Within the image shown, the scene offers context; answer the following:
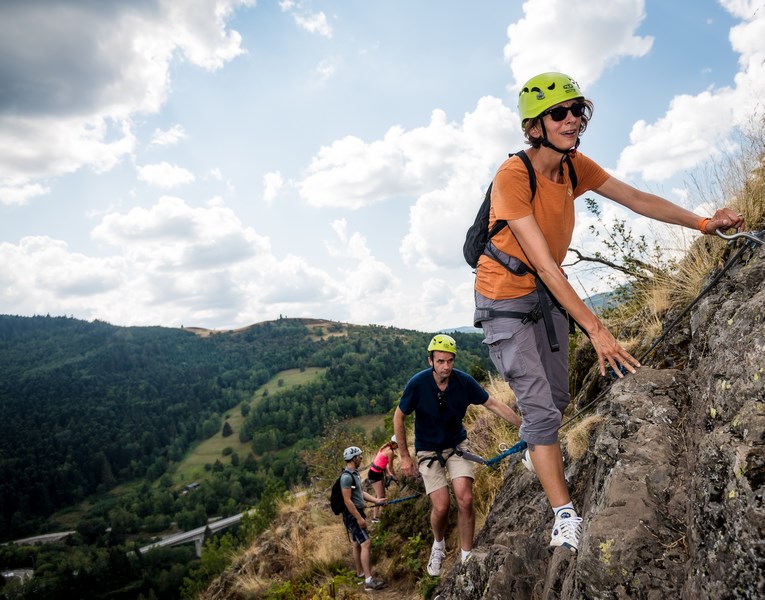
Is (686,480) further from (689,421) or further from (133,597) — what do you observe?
(133,597)

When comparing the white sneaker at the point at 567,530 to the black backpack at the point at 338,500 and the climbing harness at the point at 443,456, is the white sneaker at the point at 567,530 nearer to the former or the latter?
the climbing harness at the point at 443,456

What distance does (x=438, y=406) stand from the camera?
17.4 ft

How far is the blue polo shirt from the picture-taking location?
210 inches

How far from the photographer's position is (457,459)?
5.36m

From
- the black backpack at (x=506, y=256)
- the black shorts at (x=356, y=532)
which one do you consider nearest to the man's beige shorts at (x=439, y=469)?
the black backpack at (x=506, y=256)

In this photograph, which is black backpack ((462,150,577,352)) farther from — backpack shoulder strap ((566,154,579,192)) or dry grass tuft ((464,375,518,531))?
dry grass tuft ((464,375,518,531))

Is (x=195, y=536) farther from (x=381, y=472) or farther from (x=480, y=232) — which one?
(x=480, y=232)

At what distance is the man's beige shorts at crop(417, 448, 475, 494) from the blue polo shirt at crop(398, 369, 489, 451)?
107 millimetres

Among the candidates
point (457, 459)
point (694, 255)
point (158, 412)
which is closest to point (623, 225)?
point (694, 255)

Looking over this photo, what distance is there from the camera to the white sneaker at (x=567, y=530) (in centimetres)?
Answer: 289

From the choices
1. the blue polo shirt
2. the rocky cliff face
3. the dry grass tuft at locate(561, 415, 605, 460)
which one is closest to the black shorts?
the blue polo shirt

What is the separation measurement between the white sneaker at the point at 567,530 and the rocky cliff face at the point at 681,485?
0.21ft

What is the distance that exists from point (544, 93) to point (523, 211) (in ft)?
2.45

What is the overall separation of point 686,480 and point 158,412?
185 metres
